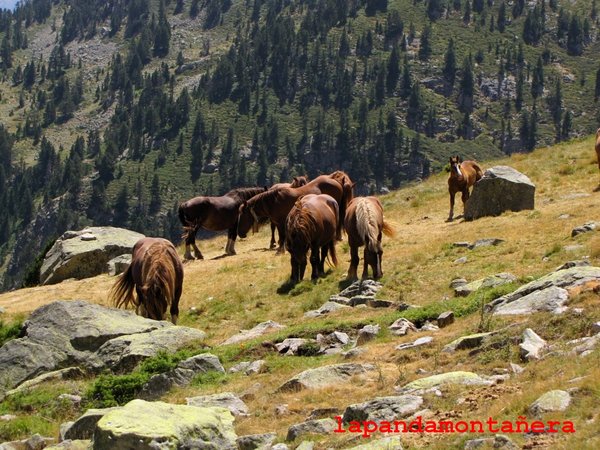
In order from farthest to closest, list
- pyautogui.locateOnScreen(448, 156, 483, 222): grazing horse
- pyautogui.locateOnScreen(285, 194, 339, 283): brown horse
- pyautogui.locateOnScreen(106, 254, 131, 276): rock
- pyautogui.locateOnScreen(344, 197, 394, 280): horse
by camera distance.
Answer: pyautogui.locateOnScreen(448, 156, 483, 222): grazing horse < pyautogui.locateOnScreen(106, 254, 131, 276): rock < pyautogui.locateOnScreen(285, 194, 339, 283): brown horse < pyautogui.locateOnScreen(344, 197, 394, 280): horse

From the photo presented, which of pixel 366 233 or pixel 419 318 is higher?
pixel 366 233

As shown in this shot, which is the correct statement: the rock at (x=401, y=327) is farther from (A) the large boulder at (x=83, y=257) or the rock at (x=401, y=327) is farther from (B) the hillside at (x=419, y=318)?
(A) the large boulder at (x=83, y=257)

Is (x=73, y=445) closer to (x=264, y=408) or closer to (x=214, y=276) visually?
(x=264, y=408)

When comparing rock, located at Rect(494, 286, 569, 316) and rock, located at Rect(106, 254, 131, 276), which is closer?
rock, located at Rect(494, 286, 569, 316)

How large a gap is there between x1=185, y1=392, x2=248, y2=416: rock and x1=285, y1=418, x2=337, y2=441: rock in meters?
1.90

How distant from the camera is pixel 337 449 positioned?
10.3m

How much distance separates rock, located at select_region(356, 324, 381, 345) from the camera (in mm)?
16391

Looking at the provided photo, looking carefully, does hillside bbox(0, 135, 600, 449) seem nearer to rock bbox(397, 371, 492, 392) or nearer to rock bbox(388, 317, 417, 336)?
rock bbox(388, 317, 417, 336)

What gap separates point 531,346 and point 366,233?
37.0 ft

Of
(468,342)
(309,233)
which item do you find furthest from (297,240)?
(468,342)

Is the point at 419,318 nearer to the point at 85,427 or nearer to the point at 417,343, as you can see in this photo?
the point at 417,343

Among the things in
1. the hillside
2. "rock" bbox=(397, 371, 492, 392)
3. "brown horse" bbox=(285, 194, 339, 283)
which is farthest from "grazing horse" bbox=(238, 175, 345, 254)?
"rock" bbox=(397, 371, 492, 392)

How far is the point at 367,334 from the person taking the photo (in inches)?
648

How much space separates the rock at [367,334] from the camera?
16.4 meters
